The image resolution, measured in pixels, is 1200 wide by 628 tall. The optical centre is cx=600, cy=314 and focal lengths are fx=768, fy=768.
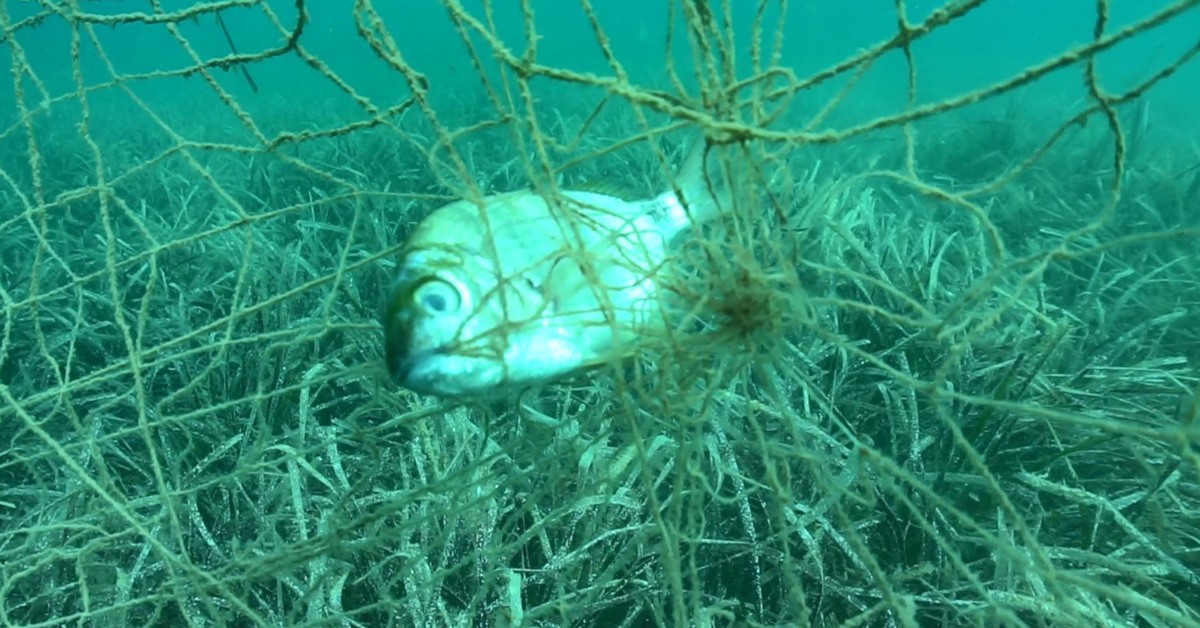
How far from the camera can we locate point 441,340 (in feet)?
4.43

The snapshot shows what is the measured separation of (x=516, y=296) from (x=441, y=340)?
17cm

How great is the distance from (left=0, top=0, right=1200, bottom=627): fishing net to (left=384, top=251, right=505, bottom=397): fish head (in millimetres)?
210

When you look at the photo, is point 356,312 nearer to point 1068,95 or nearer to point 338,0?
point 1068,95

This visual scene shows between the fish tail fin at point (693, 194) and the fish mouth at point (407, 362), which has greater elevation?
the fish tail fin at point (693, 194)

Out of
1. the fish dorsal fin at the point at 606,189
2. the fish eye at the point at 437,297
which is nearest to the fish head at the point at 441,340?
the fish eye at the point at 437,297

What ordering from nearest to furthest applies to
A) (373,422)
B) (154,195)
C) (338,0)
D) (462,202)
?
(462,202)
(373,422)
(154,195)
(338,0)

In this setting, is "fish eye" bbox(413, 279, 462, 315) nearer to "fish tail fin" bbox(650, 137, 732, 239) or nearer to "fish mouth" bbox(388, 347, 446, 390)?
"fish mouth" bbox(388, 347, 446, 390)

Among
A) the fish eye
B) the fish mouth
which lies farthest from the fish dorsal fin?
the fish mouth

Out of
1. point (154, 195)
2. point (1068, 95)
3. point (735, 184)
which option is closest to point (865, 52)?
point (735, 184)

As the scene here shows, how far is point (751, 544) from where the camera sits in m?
2.15

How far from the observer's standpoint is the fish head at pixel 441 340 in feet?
4.38

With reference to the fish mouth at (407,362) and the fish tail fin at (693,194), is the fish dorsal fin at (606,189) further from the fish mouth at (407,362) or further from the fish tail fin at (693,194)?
the fish mouth at (407,362)

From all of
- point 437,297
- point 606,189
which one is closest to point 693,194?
point 606,189

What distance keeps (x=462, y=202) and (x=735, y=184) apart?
56 cm
